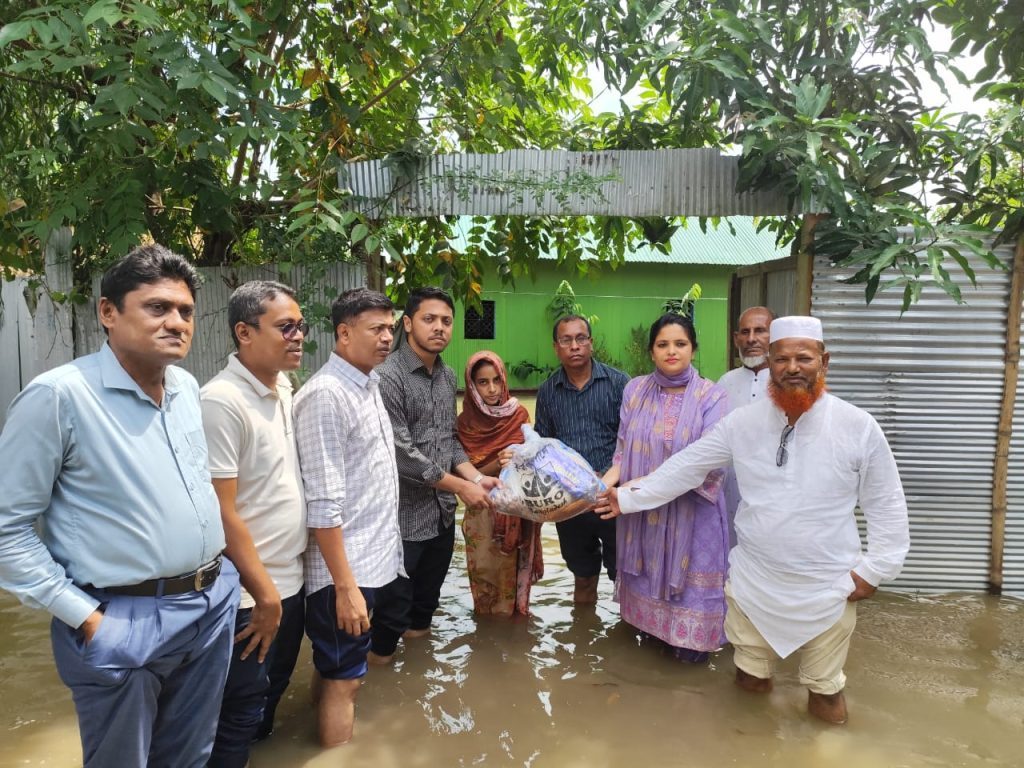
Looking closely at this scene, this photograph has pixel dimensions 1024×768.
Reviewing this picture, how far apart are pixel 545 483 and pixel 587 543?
104cm

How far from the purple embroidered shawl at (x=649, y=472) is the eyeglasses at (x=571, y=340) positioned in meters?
0.36

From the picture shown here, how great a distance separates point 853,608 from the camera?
10.3 ft

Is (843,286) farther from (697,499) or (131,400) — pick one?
(131,400)

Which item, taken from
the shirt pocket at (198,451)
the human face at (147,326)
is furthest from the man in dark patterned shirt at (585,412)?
the human face at (147,326)

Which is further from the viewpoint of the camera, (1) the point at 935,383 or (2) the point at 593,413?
(1) the point at 935,383

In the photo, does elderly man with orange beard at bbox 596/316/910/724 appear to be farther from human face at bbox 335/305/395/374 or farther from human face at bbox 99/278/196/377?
human face at bbox 99/278/196/377

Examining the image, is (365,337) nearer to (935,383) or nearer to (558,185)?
(558,185)

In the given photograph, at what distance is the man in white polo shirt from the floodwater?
529mm

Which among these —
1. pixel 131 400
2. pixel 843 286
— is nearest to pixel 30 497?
pixel 131 400

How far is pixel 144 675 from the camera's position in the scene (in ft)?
6.15

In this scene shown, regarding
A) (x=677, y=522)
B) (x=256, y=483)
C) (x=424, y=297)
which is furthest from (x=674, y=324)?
(x=256, y=483)

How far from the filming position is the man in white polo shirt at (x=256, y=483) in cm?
232

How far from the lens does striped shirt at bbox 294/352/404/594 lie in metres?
2.61

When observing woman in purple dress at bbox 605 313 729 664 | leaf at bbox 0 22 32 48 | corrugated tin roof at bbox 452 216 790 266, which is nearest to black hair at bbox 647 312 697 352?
woman in purple dress at bbox 605 313 729 664
